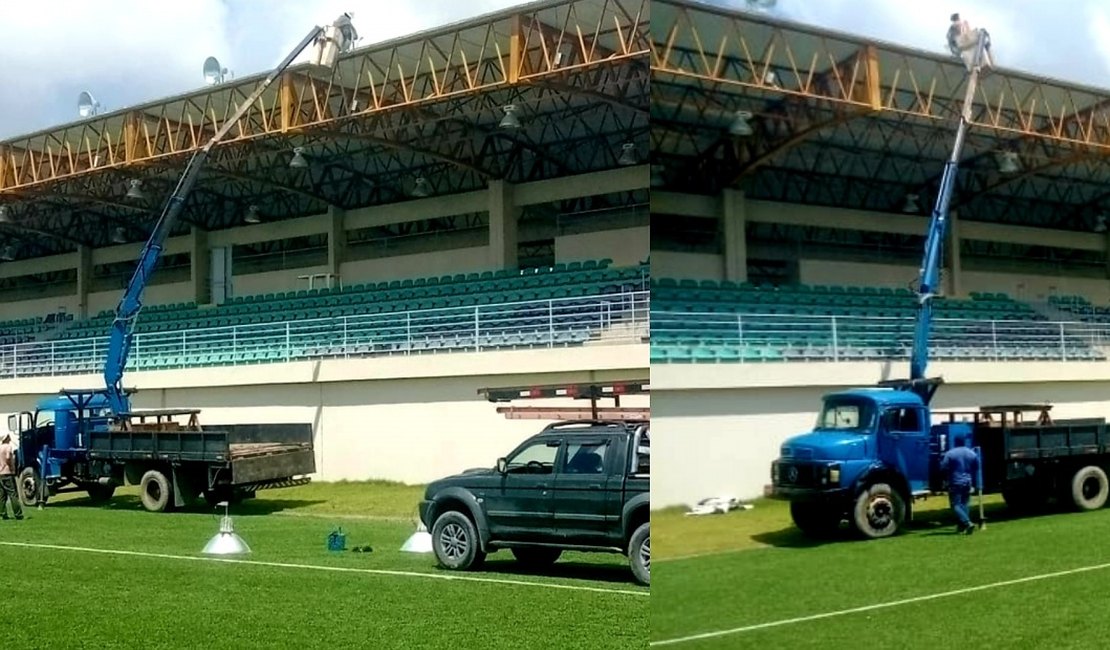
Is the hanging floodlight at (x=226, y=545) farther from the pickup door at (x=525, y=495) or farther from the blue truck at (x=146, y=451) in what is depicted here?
the blue truck at (x=146, y=451)

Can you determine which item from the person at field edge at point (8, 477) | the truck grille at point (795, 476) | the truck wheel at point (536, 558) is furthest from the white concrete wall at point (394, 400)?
Answer: the truck grille at point (795, 476)

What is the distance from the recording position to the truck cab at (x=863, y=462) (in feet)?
4.53

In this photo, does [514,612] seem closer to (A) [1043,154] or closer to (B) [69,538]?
(A) [1043,154]

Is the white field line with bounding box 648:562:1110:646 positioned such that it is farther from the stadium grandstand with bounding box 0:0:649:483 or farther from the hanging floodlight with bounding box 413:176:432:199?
the hanging floodlight with bounding box 413:176:432:199

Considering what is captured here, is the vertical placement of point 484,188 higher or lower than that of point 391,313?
higher

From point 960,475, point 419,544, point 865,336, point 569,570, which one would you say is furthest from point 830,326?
point 419,544

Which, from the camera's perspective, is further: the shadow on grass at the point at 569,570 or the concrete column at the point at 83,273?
the concrete column at the point at 83,273

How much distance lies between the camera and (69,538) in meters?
A: 13.6

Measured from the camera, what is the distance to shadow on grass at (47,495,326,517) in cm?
1741

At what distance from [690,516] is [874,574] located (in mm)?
350

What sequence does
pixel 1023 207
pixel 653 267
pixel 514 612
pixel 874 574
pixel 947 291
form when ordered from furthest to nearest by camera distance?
pixel 514 612, pixel 1023 207, pixel 947 291, pixel 874 574, pixel 653 267

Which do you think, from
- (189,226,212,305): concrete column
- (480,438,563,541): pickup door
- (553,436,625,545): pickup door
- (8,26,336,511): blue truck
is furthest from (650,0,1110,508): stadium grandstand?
(189,226,212,305): concrete column

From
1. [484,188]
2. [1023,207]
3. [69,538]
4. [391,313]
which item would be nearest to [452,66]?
[391,313]

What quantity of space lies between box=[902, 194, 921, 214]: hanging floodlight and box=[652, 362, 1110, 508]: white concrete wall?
20 centimetres
